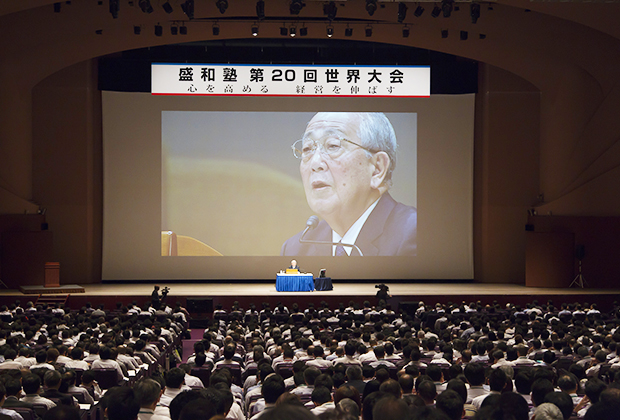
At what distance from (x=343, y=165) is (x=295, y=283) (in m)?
3.43

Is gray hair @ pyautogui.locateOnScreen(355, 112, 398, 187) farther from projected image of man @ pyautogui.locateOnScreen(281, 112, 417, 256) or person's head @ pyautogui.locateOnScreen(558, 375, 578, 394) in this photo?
person's head @ pyautogui.locateOnScreen(558, 375, 578, 394)

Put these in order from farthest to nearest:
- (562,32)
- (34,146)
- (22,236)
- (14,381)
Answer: (34,146) → (22,236) → (562,32) → (14,381)

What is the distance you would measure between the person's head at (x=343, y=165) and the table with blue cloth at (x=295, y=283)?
245cm

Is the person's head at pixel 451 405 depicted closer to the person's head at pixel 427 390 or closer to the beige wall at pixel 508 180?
the person's head at pixel 427 390

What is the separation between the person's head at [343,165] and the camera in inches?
611

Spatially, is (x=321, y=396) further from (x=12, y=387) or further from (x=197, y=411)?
(x=12, y=387)

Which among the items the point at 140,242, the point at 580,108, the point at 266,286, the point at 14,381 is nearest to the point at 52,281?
the point at 140,242

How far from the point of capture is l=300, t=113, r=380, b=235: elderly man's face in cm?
1550

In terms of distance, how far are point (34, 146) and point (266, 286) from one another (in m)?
6.54

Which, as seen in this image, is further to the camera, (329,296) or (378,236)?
(378,236)

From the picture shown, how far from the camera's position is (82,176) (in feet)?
50.9

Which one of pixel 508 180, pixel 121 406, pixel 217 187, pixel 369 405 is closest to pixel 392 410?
pixel 369 405

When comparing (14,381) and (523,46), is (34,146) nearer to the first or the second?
(523,46)

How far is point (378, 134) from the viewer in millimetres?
15719
